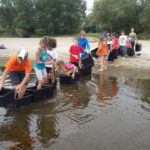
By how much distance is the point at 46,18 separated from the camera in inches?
2346

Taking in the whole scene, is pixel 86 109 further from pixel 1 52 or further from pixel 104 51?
pixel 1 52

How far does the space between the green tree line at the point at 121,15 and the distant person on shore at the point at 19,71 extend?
1740 inches

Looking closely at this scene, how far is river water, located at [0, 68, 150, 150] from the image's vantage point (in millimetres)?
5336

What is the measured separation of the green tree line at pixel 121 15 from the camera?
50.2 m

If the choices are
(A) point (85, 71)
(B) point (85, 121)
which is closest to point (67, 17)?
(A) point (85, 71)

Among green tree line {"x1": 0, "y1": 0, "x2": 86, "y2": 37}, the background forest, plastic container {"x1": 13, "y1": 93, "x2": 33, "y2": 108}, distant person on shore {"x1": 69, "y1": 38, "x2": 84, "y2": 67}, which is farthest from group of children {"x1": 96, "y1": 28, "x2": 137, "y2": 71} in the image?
green tree line {"x1": 0, "y1": 0, "x2": 86, "y2": 37}

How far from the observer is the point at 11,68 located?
7.02 m

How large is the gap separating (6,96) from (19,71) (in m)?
0.78

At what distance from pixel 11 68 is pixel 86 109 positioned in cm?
214

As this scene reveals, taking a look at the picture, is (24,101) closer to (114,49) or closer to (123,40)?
(114,49)

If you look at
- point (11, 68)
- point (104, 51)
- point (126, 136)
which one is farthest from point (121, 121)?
point (104, 51)

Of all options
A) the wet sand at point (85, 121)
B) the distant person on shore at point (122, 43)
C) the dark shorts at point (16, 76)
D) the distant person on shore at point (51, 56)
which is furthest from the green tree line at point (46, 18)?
the dark shorts at point (16, 76)

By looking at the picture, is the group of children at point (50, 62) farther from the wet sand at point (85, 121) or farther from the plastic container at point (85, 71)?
the wet sand at point (85, 121)

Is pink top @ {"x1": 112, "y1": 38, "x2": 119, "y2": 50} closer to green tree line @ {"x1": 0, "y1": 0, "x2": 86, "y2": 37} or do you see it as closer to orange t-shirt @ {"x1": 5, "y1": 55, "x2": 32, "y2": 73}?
orange t-shirt @ {"x1": 5, "y1": 55, "x2": 32, "y2": 73}
